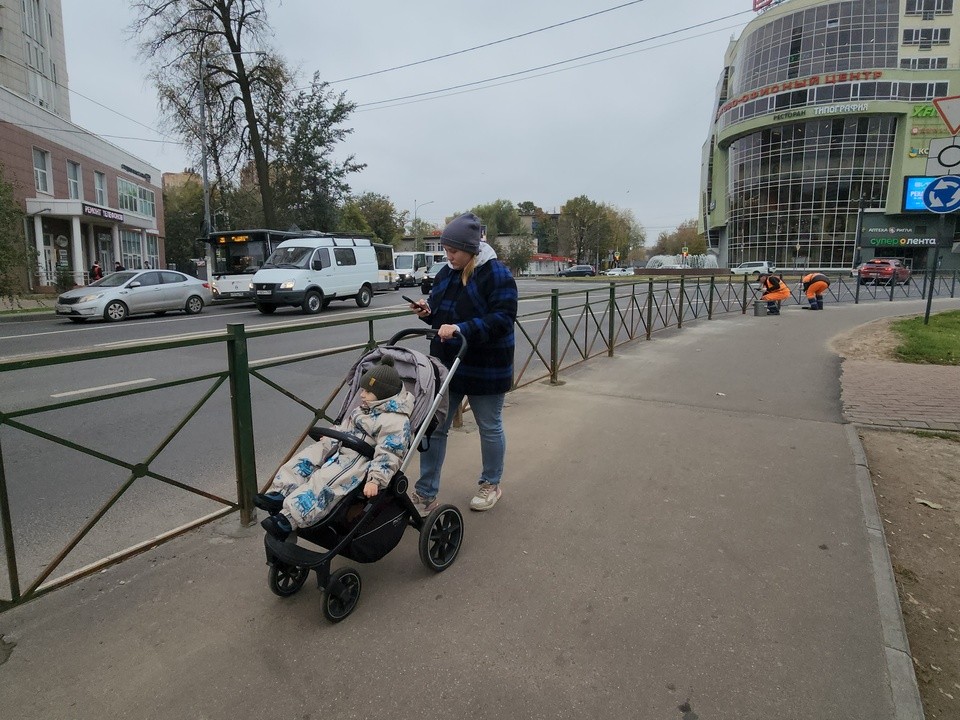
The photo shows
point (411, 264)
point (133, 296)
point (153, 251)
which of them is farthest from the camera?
point (153, 251)

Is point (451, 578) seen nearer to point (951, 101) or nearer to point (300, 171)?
point (951, 101)

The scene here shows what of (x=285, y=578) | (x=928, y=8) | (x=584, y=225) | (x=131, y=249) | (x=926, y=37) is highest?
(x=928, y=8)

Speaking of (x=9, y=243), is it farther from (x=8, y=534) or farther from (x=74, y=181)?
(x=74, y=181)

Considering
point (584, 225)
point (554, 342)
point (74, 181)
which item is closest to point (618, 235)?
point (584, 225)

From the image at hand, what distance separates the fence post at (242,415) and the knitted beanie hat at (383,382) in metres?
0.95

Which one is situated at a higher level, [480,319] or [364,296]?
[480,319]

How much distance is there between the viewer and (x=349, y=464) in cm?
270

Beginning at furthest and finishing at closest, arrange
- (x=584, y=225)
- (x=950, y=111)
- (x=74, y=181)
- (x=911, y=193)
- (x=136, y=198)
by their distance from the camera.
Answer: (x=584, y=225)
(x=911, y=193)
(x=136, y=198)
(x=74, y=181)
(x=950, y=111)

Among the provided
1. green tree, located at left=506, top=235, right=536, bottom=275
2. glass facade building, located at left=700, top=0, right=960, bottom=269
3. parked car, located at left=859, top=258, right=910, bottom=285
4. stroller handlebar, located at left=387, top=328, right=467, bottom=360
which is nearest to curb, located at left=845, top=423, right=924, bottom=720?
stroller handlebar, located at left=387, top=328, right=467, bottom=360

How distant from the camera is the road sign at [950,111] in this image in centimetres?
787

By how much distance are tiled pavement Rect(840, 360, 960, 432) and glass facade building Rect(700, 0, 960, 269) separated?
58920mm

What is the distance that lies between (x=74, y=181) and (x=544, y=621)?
36.5 m

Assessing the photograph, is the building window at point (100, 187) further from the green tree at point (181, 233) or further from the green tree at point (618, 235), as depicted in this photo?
the green tree at point (618, 235)

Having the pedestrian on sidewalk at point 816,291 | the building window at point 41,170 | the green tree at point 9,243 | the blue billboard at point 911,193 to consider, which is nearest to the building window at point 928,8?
the blue billboard at point 911,193
